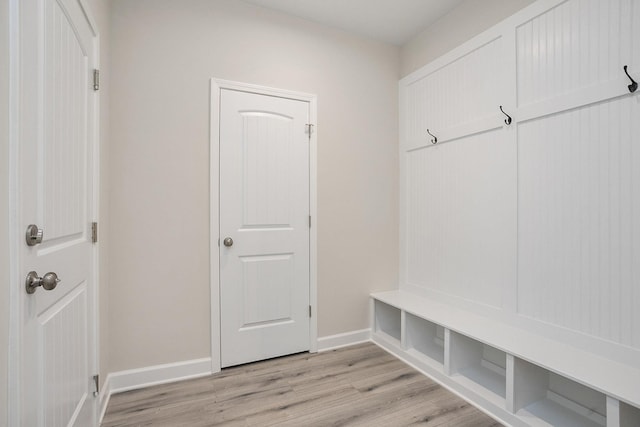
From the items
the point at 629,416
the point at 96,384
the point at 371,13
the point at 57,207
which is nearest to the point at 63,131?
the point at 57,207

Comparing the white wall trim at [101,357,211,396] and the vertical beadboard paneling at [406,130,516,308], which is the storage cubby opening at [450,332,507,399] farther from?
the white wall trim at [101,357,211,396]

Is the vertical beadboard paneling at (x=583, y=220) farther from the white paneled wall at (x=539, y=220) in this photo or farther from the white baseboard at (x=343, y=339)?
the white baseboard at (x=343, y=339)

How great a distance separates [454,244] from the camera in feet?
8.30

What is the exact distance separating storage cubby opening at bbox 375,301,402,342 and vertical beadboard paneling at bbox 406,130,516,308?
1.12 ft

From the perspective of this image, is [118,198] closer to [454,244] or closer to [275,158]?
[275,158]

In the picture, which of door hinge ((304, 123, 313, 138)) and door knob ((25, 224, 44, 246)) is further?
door hinge ((304, 123, 313, 138))

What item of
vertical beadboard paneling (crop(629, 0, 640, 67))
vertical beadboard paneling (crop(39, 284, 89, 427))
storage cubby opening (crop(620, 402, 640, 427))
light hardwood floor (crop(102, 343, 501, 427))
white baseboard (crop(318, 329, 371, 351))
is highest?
vertical beadboard paneling (crop(629, 0, 640, 67))

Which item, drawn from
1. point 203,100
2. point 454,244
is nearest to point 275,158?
point 203,100

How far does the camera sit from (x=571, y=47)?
70.3 inches

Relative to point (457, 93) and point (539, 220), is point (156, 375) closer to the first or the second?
point (539, 220)

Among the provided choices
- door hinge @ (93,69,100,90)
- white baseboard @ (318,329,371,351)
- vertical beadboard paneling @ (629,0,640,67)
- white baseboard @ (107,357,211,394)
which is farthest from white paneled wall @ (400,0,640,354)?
door hinge @ (93,69,100,90)

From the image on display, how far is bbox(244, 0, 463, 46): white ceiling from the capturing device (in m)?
2.50

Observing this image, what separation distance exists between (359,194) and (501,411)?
5.98ft

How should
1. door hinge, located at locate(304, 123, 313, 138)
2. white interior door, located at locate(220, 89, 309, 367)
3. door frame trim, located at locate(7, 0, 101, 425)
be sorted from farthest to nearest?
door hinge, located at locate(304, 123, 313, 138), white interior door, located at locate(220, 89, 309, 367), door frame trim, located at locate(7, 0, 101, 425)
